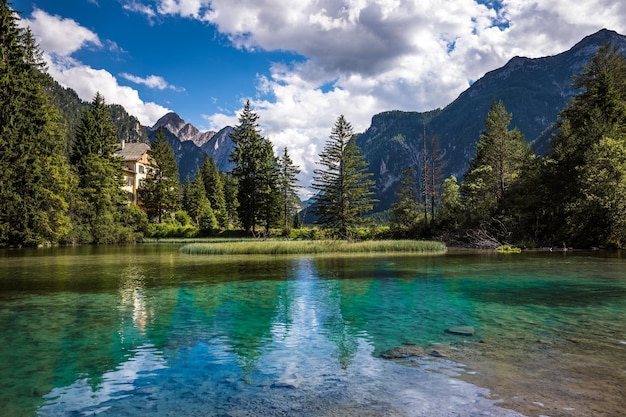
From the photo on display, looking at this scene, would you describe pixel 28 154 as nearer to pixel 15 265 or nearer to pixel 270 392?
pixel 15 265

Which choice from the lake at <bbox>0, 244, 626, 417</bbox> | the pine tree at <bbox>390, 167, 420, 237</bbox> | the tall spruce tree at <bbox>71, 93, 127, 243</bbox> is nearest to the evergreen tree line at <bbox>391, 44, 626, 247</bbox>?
the pine tree at <bbox>390, 167, 420, 237</bbox>

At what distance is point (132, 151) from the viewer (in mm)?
86562

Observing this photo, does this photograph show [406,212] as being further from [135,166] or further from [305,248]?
[135,166]

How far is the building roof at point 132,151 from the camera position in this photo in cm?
8356

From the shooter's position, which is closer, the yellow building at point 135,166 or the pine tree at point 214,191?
the yellow building at point 135,166

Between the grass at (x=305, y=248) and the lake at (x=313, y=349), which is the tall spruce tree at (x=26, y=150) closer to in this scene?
the grass at (x=305, y=248)

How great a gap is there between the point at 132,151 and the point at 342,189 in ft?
181

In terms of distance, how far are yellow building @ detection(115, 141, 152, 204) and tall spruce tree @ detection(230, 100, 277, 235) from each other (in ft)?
70.7

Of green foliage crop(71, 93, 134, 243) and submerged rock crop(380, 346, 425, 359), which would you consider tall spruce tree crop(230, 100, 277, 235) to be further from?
submerged rock crop(380, 346, 425, 359)

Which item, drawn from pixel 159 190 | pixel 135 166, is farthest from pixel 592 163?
pixel 135 166

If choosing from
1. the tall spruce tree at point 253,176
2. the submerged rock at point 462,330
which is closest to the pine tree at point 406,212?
the tall spruce tree at point 253,176

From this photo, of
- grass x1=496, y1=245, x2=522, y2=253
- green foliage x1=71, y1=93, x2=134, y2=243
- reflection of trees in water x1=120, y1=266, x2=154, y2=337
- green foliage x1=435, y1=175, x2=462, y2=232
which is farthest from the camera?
green foliage x1=71, y1=93, x2=134, y2=243

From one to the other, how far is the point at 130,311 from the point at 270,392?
785 cm

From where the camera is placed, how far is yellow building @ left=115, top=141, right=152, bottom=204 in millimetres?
80375
